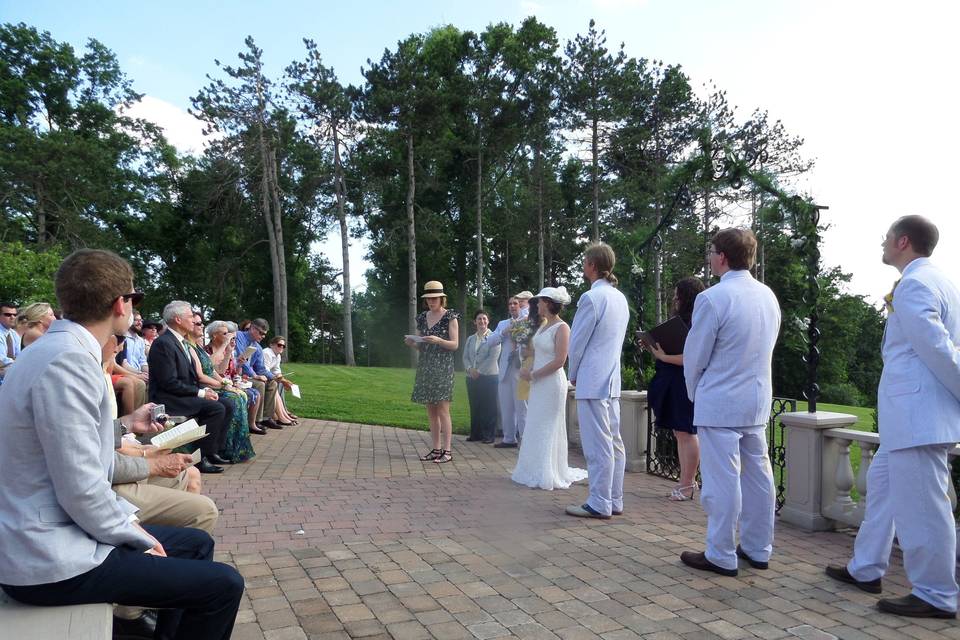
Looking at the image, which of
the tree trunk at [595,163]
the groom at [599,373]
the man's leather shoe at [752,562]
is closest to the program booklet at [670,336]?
the groom at [599,373]

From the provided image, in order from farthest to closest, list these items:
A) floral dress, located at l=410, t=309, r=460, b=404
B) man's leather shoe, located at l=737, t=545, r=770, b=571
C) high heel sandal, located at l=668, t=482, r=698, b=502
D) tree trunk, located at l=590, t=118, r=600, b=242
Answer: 1. tree trunk, located at l=590, t=118, r=600, b=242
2. floral dress, located at l=410, t=309, r=460, b=404
3. high heel sandal, located at l=668, t=482, r=698, b=502
4. man's leather shoe, located at l=737, t=545, r=770, b=571

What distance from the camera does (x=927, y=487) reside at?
356 cm

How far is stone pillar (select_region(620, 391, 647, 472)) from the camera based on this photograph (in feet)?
26.1

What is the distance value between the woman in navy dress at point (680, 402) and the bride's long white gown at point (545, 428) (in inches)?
A: 37.5

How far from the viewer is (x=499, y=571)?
4.29 m

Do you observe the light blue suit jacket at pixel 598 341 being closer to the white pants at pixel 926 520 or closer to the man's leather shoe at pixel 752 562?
the man's leather shoe at pixel 752 562

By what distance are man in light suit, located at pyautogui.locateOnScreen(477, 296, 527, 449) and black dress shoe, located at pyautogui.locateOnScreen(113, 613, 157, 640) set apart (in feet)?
21.2

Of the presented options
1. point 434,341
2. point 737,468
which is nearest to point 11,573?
point 737,468

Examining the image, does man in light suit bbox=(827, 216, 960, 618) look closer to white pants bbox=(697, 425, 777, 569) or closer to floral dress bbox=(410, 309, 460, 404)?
white pants bbox=(697, 425, 777, 569)

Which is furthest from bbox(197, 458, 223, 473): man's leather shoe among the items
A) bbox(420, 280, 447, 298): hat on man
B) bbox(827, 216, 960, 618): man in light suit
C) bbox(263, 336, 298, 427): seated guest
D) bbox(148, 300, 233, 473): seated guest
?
bbox(827, 216, 960, 618): man in light suit

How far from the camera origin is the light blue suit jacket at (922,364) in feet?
11.4

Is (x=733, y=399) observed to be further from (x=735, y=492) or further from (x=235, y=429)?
(x=235, y=429)

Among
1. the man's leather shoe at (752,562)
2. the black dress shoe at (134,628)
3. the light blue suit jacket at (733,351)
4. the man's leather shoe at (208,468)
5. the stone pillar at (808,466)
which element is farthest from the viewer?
the man's leather shoe at (208,468)

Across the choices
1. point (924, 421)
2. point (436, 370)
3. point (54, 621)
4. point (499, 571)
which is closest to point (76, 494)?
point (54, 621)
